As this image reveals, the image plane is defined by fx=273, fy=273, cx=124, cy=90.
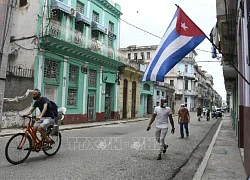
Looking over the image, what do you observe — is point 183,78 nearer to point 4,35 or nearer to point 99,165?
point 4,35

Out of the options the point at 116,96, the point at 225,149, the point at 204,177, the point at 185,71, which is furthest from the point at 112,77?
the point at 185,71

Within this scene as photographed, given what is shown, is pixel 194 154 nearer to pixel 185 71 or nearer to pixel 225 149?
pixel 225 149

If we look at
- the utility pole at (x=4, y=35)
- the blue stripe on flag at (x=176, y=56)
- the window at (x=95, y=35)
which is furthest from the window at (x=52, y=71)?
the blue stripe on flag at (x=176, y=56)

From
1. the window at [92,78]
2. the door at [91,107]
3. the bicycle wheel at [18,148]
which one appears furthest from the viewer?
the window at [92,78]

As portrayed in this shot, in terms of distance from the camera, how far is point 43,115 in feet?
22.7

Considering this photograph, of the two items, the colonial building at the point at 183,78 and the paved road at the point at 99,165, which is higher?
the colonial building at the point at 183,78

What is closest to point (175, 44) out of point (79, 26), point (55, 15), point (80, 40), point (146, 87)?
point (55, 15)

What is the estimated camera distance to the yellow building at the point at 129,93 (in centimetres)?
2725

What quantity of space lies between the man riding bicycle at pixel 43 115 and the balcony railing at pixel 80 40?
10545mm

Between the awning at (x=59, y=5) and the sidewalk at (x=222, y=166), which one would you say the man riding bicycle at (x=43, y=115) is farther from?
the awning at (x=59, y=5)

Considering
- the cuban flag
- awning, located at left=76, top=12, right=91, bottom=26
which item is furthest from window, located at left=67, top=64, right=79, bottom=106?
the cuban flag

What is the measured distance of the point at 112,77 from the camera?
25391mm

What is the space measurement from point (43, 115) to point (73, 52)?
12.9 meters

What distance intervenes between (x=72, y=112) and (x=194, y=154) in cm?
1226
